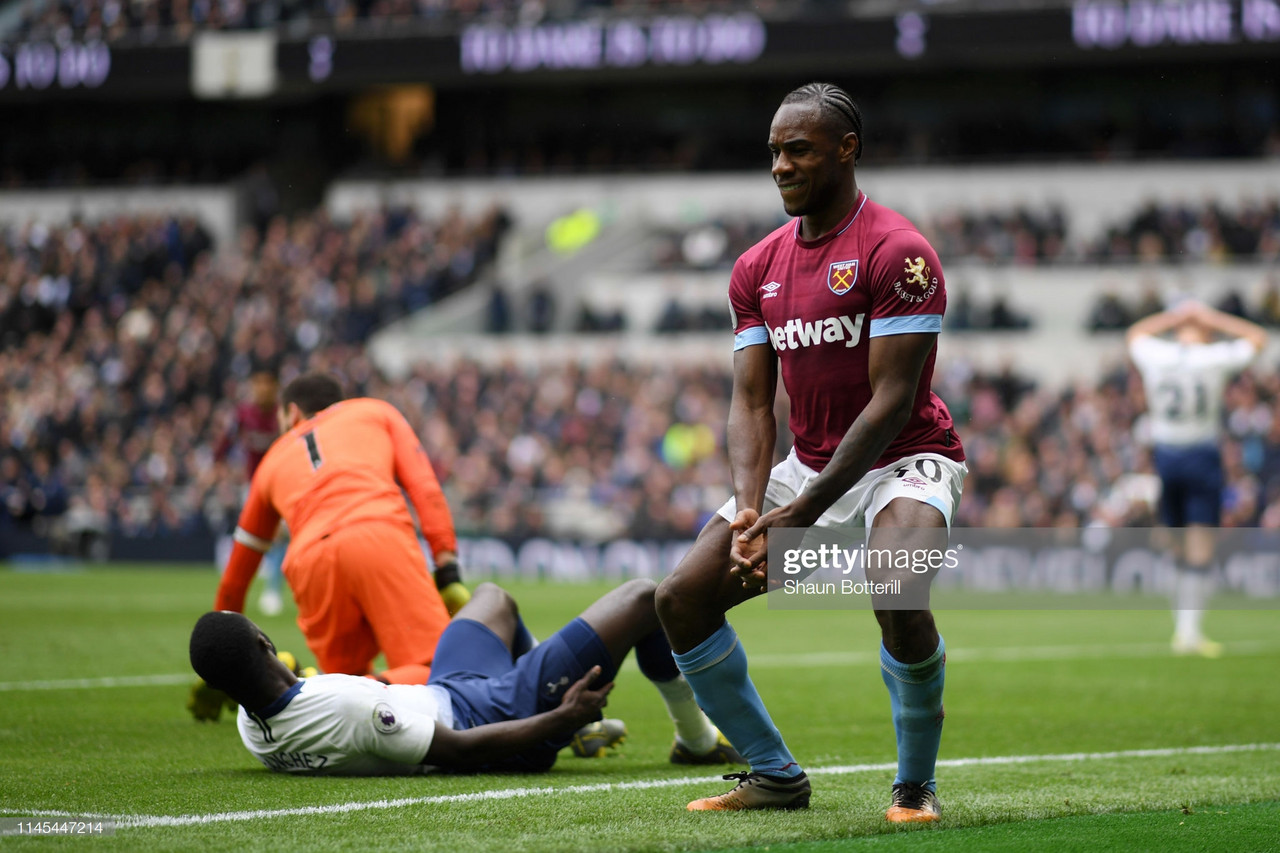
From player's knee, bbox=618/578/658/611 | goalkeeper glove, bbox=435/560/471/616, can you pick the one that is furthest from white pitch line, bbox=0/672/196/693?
player's knee, bbox=618/578/658/611

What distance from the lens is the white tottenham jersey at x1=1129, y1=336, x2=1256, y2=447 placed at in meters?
11.6

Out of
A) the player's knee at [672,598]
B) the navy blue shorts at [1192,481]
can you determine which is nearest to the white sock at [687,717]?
the player's knee at [672,598]

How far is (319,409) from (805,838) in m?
3.77

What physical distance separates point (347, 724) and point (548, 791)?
75cm

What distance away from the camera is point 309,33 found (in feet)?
112

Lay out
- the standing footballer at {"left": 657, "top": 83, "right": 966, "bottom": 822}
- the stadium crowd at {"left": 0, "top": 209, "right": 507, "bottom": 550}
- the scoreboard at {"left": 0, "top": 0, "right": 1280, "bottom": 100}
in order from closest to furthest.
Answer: the standing footballer at {"left": 657, "top": 83, "right": 966, "bottom": 822}
the stadium crowd at {"left": 0, "top": 209, "right": 507, "bottom": 550}
the scoreboard at {"left": 0, "top": 0, "right": 1280, "bottom": 100}

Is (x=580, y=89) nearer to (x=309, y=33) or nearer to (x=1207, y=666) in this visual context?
(x=309, y=33)

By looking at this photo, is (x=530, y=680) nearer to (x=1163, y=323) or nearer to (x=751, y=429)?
(x=751, y=429)

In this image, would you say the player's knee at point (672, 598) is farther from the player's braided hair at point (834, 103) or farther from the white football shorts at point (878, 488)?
the player's braided hair at point (834, 103)

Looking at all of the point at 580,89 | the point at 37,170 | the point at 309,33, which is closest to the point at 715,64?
the point at 580,89

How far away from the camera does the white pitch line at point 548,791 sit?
4707mm

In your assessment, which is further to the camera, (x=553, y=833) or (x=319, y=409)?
(x=319, y=409)

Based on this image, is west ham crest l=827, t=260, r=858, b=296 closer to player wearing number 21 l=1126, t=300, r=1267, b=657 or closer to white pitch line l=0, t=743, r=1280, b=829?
white pitch line l=0, t=743, r=1280, b=829

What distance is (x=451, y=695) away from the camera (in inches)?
222
